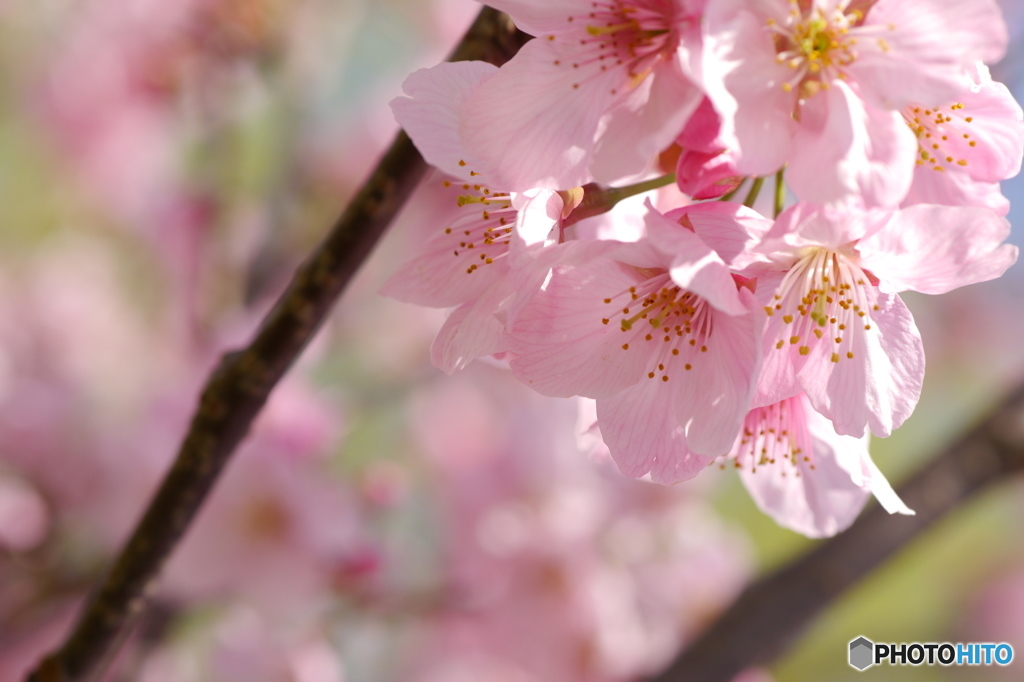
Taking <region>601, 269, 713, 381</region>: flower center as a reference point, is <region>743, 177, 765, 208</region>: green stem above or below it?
above

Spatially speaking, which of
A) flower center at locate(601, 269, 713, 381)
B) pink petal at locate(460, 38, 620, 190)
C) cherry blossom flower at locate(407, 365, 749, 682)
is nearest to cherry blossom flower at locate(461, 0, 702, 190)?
pink petal at locate(460, 38, 620, 190)

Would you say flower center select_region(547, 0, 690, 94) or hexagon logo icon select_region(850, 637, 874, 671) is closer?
flower center select_region(547, 0, 690, 94)

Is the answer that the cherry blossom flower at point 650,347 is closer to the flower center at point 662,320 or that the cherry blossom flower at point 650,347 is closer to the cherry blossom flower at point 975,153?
the flower center at point 662,320

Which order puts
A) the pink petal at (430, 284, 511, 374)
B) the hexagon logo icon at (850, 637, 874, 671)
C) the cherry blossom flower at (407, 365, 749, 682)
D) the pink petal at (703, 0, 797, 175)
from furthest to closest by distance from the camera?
the cherry blossom flower at (407, 365, 749, 682)
the hexagon logo icon at (850, 637, 874, 671)
the pink petal at (430, 284, 511, 374)
the pink petal at (703, 0, 797, 175)

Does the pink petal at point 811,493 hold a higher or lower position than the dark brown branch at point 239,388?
lower

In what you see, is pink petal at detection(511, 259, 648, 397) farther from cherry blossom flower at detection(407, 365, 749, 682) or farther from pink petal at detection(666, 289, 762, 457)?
cherry blossom flower at detection(407, 365, 749, 682)

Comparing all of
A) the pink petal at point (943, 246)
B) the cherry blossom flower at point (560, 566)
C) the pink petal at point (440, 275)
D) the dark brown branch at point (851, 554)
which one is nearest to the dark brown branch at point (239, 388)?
the pink petal at point (440, 275)

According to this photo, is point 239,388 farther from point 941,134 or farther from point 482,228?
point 941,134
